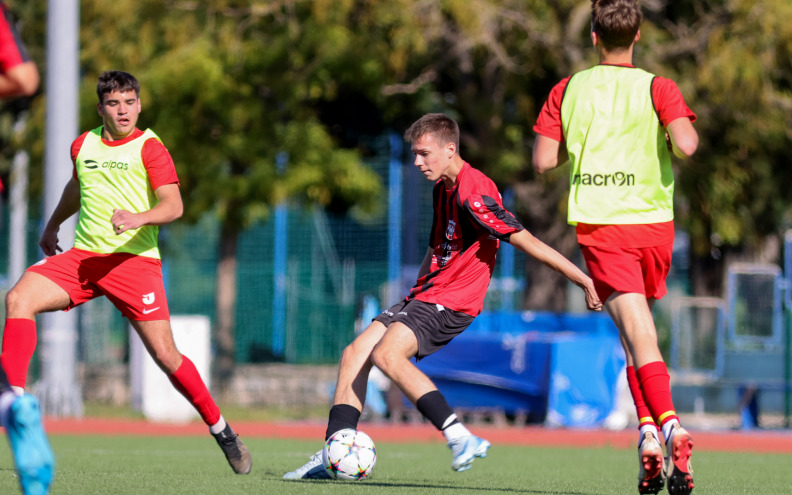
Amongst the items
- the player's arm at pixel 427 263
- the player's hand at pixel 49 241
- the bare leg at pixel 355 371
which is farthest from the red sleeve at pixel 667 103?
the player's hand at pixel 49 241

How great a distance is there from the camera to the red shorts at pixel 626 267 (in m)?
5.91

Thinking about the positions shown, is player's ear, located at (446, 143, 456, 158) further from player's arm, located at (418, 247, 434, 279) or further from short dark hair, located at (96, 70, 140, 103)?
short dark hair, located at (96, 70, 140, 103)

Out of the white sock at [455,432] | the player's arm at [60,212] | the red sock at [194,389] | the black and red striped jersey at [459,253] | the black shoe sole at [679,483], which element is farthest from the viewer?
the player's arm at [60,212]

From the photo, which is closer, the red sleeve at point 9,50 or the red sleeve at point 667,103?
the red sleeve at point 9,50

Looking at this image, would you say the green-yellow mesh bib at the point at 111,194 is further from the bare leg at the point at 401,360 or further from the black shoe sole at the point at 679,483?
the black shoe sole at the point at 679,483

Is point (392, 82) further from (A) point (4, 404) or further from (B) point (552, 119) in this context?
(A) point (4, 404)

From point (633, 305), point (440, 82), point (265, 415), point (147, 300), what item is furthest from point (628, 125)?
point (440, 82)

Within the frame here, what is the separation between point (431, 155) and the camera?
654 cm

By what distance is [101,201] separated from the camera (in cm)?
720

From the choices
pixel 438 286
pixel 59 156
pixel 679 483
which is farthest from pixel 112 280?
pixel 59 156

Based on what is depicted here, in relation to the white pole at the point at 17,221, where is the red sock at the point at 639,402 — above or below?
below

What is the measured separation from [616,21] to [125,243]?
10.1ft

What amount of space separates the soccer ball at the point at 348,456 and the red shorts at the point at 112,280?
139 cm

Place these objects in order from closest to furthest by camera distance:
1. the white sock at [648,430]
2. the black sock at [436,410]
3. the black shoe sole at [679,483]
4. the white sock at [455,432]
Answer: the black shoe sole at [679,483], the white sock at [648,430], the white sock at [455,432], the black sock at [436,410]
